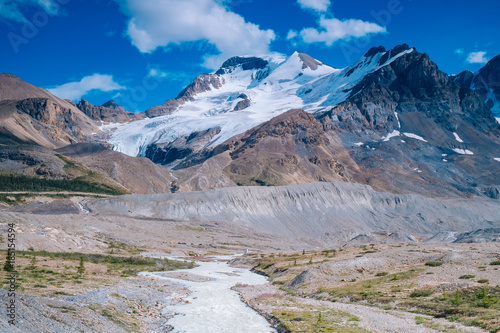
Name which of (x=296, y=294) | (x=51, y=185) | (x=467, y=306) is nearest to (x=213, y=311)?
(x=296, y=294)

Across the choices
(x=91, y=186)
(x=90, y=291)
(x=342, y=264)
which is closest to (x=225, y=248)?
(x=342, y=264)

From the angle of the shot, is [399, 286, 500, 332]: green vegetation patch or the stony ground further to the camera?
the stony ground

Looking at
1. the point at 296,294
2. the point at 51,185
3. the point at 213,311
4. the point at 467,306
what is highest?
the point at 51,185

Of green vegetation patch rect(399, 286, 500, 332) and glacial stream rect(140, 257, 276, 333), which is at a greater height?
green vegetation patch rect(399, 286, 500, 332)

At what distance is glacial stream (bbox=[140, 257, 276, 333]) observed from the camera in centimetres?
2854

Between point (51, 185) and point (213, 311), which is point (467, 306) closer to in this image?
point (213, 311)

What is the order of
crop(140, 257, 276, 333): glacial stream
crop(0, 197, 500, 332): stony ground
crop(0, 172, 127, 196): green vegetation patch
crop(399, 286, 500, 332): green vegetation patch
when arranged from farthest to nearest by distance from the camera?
1. crop(0, 172, 127, 196): green vegetation patch
2. crop(140, 257, 276, 333): glacial stream
3. crop(0, 197, 500, 332): stony ground
4. crop(399, 286, 500, 332): green vegetation patch

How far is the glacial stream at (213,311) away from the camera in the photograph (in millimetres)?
28539

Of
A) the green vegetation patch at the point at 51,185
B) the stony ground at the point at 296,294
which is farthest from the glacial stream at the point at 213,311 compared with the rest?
the green vegetation patch at the point at 51,185

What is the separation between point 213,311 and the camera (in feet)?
111

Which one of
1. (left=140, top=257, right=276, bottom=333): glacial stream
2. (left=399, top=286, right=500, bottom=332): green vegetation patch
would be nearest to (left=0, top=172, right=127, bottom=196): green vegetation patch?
(left=140, top=257, right=276, bottom=333): glacial stream

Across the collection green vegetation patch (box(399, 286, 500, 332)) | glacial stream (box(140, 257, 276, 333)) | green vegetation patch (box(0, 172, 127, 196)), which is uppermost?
green vegetation patch (box(0, 172, 127, 196))

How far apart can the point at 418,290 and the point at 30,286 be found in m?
29.6

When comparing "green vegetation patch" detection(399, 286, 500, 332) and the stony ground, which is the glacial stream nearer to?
the stony ground
